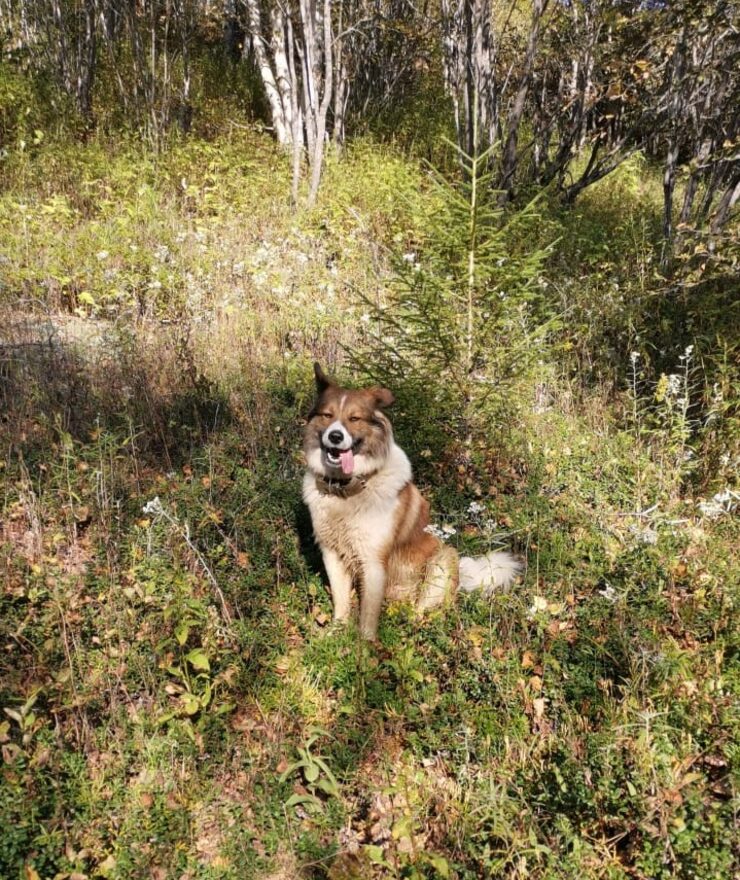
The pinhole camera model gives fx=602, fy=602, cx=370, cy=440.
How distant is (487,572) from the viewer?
366 centimetres

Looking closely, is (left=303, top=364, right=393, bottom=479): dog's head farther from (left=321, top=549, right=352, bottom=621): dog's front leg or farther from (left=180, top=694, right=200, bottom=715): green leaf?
(left=180, top=694, right=200, bottom=715): green leaf

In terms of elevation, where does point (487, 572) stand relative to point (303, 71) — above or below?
below

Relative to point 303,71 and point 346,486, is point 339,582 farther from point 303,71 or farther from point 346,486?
point 303,71

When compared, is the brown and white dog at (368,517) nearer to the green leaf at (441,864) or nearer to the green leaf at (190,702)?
the green leaf at (190,702)

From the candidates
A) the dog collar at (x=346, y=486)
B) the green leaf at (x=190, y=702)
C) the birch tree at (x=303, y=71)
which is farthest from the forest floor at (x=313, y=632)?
the birch tree at (x=303, y=71)

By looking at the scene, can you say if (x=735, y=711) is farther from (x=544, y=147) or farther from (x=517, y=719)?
(x=544, y=147)

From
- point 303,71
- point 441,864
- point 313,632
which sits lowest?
point 313,632

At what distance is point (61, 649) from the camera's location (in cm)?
307

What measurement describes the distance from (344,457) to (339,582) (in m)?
0.81

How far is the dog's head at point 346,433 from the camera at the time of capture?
11.0 ft

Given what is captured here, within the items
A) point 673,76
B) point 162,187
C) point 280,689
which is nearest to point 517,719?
point 280,689

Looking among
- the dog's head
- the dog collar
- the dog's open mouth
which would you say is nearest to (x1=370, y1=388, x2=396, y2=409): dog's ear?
the dog's head

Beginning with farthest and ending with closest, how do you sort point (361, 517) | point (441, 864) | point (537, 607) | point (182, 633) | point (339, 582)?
1. point (339, 582)
2. point (361, 517)
3. point (537, 607)
4. point (182, 633)
5. point (441, 864)

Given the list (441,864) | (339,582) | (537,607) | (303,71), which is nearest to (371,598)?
(339,582)
